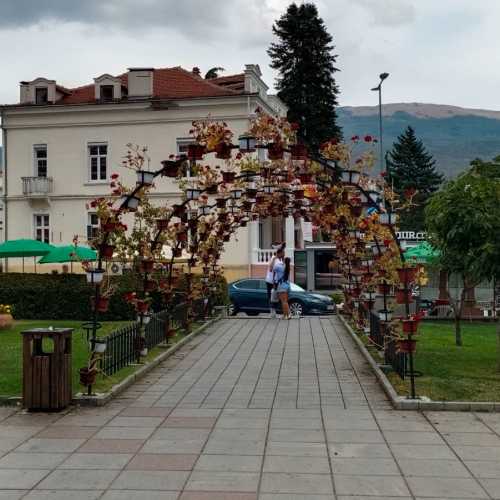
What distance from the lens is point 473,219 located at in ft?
37.6

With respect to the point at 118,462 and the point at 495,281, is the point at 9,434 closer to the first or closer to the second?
the point at 118,462

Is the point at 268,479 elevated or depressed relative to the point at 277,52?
depressed

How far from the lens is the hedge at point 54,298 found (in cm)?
2158

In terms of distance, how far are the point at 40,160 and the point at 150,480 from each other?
122 feet

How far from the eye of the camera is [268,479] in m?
6.15

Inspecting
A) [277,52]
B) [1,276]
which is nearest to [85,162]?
[1,276]

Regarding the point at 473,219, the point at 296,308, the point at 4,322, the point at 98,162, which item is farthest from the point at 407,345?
the point at 98,162

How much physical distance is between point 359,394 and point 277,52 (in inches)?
1972

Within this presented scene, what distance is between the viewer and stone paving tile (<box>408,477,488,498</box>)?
19.1ft

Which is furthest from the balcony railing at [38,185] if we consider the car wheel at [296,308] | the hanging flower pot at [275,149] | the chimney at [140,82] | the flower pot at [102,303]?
the flower pot at [102,303]

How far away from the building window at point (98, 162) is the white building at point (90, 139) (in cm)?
5

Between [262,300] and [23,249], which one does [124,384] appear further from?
[262,300]

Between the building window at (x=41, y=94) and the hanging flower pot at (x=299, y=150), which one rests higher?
the building window at (x=41, y=94)

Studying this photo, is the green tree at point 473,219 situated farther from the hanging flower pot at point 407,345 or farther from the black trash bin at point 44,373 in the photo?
the black trash bin at point 44,373
